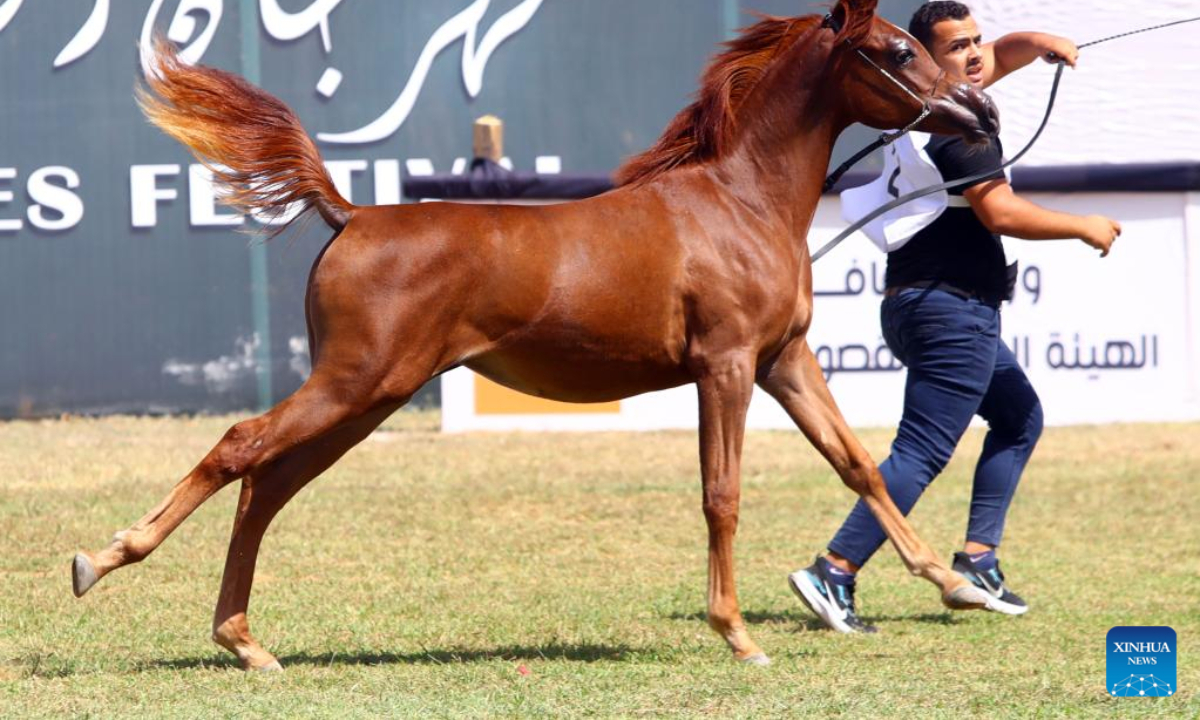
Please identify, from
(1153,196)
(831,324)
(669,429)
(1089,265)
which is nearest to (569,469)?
(669,429)

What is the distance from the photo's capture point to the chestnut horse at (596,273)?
185 inches

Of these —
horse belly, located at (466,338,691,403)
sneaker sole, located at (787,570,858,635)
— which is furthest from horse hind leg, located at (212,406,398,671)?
sneaker sole, located at (787,570,858,635)

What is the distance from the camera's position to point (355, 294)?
469 centimetres

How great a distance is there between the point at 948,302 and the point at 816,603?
116 centimetres

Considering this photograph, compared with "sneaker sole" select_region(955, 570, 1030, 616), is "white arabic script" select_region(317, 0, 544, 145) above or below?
above

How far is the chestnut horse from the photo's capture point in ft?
15.4

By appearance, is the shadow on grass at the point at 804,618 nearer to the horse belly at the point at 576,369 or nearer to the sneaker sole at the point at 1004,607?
the sneaker sole at the point at 1004,607

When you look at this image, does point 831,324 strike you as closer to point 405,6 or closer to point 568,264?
point 405,6

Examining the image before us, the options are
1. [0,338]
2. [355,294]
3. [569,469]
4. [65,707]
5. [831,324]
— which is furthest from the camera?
[0,338]

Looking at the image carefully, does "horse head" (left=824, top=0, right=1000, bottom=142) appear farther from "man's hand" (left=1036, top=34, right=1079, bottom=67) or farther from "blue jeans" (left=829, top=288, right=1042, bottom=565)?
"blue jeans" (left=829, top=288, right=1042, bottom=565)

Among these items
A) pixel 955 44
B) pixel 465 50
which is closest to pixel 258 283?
pixel 465 50

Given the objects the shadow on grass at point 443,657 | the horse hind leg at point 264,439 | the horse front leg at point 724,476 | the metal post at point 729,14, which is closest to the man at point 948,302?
the horse front leg at point 724,476

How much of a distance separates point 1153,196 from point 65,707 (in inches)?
369

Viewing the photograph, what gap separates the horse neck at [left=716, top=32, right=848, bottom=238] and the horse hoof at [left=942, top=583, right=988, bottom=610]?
127 centimetres
